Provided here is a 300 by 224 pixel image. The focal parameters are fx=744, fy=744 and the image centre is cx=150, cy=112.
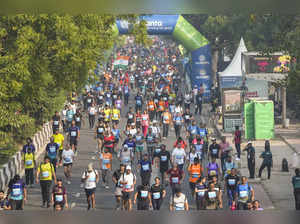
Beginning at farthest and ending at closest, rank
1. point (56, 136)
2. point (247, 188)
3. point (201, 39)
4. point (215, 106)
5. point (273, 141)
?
1. point (201, 39)
2. point (215, 106)
3. point (273, 141)
4. point (56, 136)
5. point (247, 188)

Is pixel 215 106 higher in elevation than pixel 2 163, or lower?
higher

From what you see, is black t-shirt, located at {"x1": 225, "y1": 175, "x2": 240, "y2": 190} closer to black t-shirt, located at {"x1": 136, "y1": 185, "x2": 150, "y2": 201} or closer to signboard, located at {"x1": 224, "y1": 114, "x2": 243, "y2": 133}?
black t-shirt, located at {"x1": 136, "y1": 185, "x2": 150, "y2": 201}

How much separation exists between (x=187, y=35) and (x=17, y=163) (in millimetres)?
24268

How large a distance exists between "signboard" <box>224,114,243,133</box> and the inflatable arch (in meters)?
13.7

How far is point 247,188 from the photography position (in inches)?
548

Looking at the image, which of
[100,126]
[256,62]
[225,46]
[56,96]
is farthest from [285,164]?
[225,46]

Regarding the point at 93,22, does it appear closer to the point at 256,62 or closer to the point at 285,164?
the point at 285,164

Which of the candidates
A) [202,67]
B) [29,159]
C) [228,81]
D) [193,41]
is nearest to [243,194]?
[29,159]

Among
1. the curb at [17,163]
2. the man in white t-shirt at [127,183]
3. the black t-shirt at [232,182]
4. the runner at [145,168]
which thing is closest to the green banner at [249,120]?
the curb at [17,163]

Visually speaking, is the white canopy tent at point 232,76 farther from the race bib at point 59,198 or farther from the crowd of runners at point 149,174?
the race bib at point 59,198

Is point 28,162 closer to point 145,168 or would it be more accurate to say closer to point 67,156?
point 67,156

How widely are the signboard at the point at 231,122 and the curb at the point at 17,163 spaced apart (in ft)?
24.2

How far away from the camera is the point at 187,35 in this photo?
44438mm

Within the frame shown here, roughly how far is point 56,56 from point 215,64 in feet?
110
